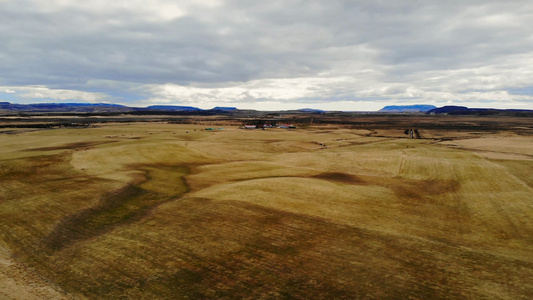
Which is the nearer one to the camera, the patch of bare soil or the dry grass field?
the patch of bare soil

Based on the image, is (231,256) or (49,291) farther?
(231,256)

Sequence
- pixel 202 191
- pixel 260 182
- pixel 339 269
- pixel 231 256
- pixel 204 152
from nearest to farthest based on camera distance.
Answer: pixel 339 269
pixel 231 256
pixel 202 191
pixel 260 182
pixel 204 152

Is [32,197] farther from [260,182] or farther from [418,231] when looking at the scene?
[418,231]

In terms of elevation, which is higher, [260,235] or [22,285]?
[260,235]

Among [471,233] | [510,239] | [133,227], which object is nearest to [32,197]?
[133,227]

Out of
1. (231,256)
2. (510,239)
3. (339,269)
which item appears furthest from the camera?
(510,239)

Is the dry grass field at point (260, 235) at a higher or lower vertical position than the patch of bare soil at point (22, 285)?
higher

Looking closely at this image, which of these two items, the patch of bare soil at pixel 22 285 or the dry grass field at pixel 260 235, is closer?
the patch of bare soil at pixel 22 285

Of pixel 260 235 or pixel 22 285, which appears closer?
pixel 22 285
